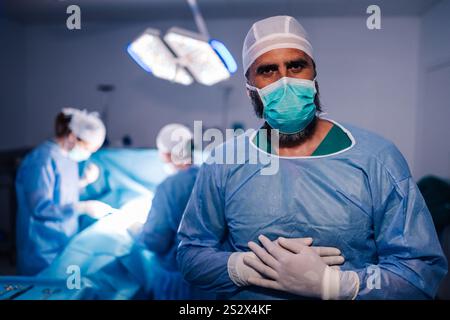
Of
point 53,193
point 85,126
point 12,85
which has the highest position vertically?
point 12,85

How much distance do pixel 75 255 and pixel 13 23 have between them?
1228 millimetres

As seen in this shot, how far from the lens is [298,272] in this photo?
2.80 ft

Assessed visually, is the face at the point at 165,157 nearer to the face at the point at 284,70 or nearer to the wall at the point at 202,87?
the wall at the point at 202,87

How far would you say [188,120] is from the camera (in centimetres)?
265

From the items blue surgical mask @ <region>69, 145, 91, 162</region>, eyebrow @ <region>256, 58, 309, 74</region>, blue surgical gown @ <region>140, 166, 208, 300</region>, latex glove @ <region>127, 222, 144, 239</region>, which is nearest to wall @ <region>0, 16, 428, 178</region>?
eyebrow @ <region>256, 58, 309, 74</region>

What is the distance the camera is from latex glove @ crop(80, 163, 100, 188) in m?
1.85

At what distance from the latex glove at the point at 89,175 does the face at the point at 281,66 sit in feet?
4.23

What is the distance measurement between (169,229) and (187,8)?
137 cm

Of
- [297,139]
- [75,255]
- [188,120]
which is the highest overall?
[188,120]

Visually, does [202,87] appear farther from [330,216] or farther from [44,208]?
[330,216]
